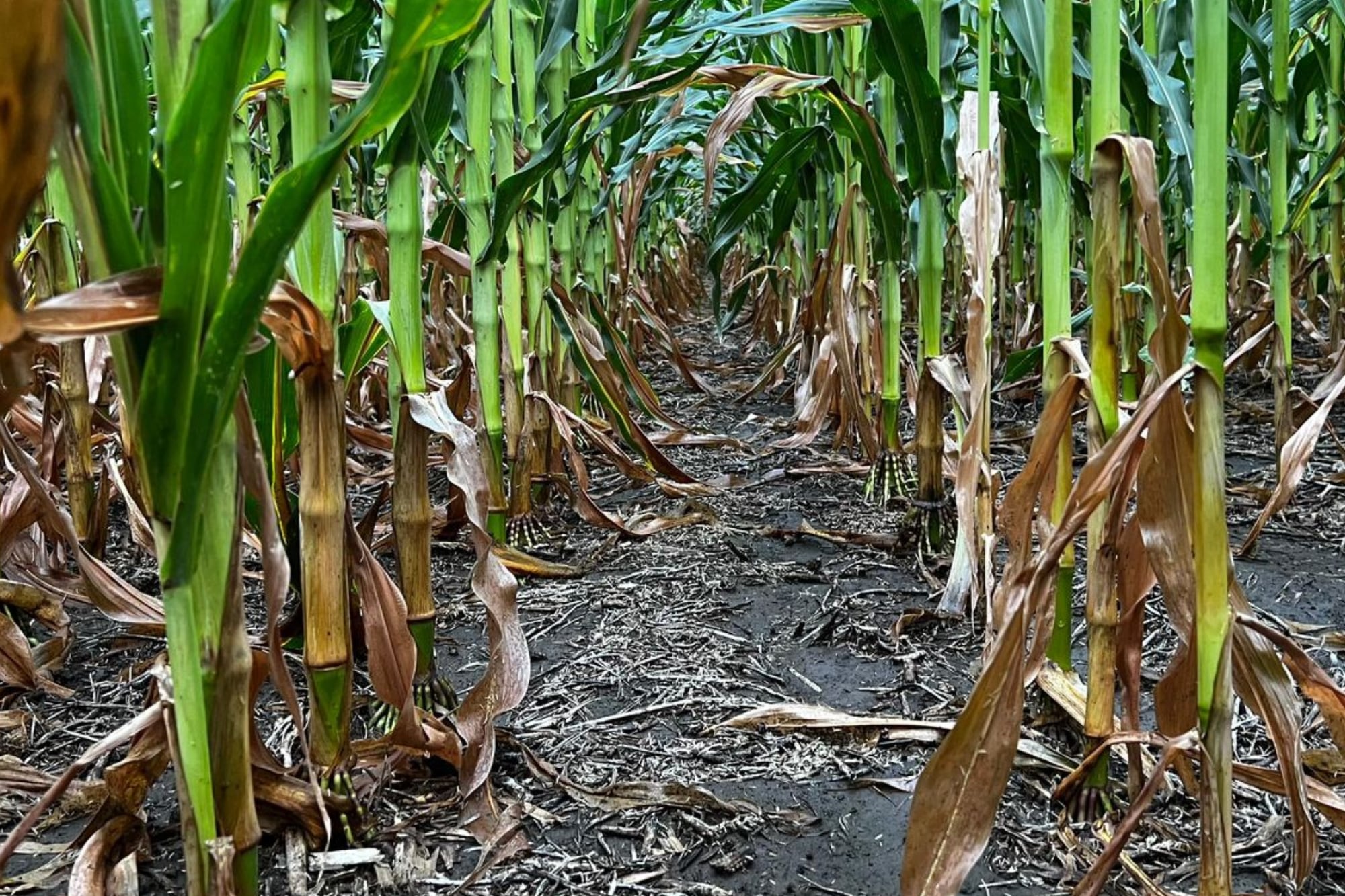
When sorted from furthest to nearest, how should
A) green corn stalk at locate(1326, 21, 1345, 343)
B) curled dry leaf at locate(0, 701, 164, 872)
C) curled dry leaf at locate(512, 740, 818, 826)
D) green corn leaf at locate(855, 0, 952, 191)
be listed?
green corn stalk at locate(1326, 21, 1345, 343) → green corn leaf at locate(855, 0, 952, 191) → curled dry leaf at locate(512, 740, 818, 826) → curled dry leaf at locate(0, 701, 164, 872)

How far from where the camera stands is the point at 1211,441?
0.66m

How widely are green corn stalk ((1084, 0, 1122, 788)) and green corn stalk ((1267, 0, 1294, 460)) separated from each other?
117 centimetres

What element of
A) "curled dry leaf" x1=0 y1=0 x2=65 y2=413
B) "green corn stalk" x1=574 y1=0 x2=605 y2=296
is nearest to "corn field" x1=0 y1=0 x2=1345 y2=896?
"curled dry leaf" x1=0 y1=0 x2=65 y2=413

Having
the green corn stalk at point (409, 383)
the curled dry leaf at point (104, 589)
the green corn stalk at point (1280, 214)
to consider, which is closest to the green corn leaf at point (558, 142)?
the green corn stalk at point (409, 383)

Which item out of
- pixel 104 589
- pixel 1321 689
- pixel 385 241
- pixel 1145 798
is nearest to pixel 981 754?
pixel 1145 798

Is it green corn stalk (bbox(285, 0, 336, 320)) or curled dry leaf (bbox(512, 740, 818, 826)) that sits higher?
green corn stalk (bbox(285, 0, 336, 320))

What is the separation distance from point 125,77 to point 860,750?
95cm

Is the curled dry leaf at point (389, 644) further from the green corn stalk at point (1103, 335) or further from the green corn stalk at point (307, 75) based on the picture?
the green corn stalk at point (1103, 335)

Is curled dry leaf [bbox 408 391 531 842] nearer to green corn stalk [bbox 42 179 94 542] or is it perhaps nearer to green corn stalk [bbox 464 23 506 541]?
green corn stalk [bbox 464 23 506 541]

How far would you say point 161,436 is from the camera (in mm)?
560

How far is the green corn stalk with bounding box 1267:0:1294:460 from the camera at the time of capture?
186 centimetres

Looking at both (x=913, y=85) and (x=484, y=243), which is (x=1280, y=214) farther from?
(x=484, y=243)

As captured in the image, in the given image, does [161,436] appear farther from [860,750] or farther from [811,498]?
[811,498]

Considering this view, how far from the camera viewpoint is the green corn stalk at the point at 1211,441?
25.1 inches
